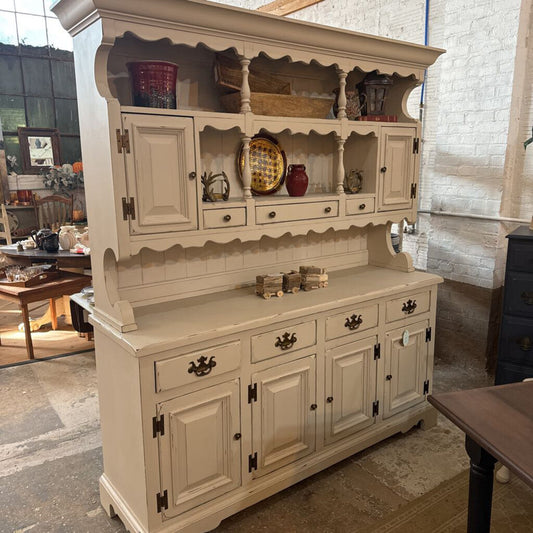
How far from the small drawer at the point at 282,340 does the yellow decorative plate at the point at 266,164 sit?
76 cm

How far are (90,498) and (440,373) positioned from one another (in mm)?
2485

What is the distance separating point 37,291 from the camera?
4.07 meters

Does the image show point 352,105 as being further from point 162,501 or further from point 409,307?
point 162,501

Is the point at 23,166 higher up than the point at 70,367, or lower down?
higher up

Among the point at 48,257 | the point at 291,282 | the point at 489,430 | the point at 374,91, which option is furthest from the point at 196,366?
the point at 48,257

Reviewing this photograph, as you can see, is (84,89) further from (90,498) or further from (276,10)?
(276,10)

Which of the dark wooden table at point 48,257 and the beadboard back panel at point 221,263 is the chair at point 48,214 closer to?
the dark wooden table at point 48,257

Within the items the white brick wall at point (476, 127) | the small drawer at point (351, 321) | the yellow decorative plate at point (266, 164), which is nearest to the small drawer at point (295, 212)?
the yellow decorative plate at point (266, 164)

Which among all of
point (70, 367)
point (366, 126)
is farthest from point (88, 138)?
point (70, 367)

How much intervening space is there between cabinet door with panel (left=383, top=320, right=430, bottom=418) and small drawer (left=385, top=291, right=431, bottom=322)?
2.7 inches

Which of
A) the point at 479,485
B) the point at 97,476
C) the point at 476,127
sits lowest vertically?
the point at 97,476

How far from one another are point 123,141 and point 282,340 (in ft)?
3.49

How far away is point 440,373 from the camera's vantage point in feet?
11.9

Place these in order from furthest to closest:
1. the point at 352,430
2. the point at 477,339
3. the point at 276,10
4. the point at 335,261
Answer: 1. the point at 276,10
2. the point at 477,339
3. the point at 335,261
4. the point at 352,430
